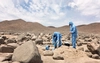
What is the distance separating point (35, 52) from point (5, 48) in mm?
2905

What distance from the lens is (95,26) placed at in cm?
9081

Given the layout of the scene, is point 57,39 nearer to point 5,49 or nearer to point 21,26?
point 5,49

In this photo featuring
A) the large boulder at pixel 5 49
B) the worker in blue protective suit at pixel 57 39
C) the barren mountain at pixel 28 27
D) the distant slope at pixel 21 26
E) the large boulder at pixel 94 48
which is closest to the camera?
the large boulder at pixel 5 49

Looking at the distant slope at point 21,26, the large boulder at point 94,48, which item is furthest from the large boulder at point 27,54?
the distant slope at point 21,26

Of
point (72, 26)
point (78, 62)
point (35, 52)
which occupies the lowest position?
point (78, 62)

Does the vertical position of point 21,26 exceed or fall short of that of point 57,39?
it exceeds it

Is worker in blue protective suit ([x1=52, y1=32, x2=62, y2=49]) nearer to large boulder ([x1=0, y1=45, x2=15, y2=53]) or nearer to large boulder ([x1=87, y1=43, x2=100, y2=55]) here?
large boulder ([x1=87, y1=43, x2=100, y2=55])

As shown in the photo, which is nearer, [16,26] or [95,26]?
[16,26]

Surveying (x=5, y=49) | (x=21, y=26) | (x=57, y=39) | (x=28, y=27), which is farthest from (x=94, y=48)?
(x=21, y=26)

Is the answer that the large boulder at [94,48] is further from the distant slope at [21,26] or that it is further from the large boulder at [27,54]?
the distant slope at [21,26]

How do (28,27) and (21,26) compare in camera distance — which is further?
(21,26)

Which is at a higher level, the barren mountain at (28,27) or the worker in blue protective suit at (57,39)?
the barren mountain at (28,27)

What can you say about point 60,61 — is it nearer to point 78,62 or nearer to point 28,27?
point 78,62

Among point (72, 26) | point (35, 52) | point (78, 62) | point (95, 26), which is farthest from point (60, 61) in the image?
point (95, 26)
